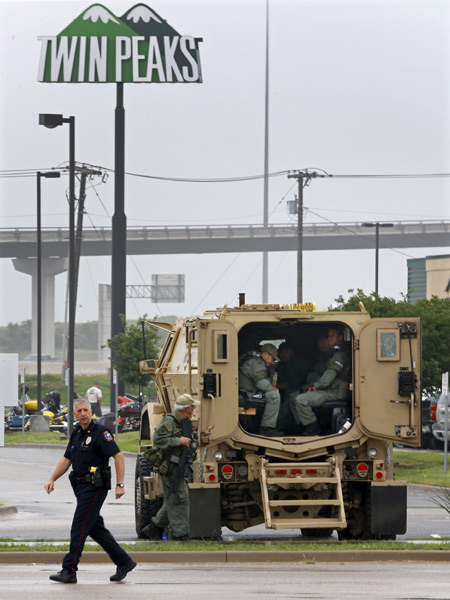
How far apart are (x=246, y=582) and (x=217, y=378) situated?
2.95 meters

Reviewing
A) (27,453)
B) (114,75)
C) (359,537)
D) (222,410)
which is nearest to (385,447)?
(359,537)

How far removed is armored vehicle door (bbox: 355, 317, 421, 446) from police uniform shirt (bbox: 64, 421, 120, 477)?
3.72 metres

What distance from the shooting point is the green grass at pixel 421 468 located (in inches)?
951

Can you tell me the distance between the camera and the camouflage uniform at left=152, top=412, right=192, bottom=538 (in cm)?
1374

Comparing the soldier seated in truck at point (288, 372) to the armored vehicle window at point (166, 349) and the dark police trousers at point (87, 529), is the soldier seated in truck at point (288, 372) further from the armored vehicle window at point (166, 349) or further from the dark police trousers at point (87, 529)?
the dark police trousers at point (87, 529)

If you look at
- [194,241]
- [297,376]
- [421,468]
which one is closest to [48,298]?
[194,241]

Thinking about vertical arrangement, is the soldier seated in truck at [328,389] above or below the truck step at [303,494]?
above

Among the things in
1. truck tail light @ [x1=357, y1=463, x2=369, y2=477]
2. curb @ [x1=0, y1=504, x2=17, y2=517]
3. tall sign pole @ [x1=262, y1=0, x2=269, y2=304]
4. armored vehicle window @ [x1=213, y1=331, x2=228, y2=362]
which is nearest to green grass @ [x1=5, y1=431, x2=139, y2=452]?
curb @ [x1=0, y1=504, x2=17, y2=517]

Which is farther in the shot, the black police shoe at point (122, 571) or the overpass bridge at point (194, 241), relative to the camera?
the overpass bridge at point (194, 241)

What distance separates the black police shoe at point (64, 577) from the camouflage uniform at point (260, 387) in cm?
378

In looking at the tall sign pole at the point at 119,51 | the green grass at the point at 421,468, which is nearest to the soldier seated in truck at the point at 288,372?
the green grass at the point at 421,468

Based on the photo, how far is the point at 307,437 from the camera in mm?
13930

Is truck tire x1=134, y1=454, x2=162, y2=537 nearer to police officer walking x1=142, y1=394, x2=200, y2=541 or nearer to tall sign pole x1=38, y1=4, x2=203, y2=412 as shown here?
police officer walking x1=142, y1=394, x2=200, y2=541

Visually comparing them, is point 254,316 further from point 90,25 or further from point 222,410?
point 90,25
